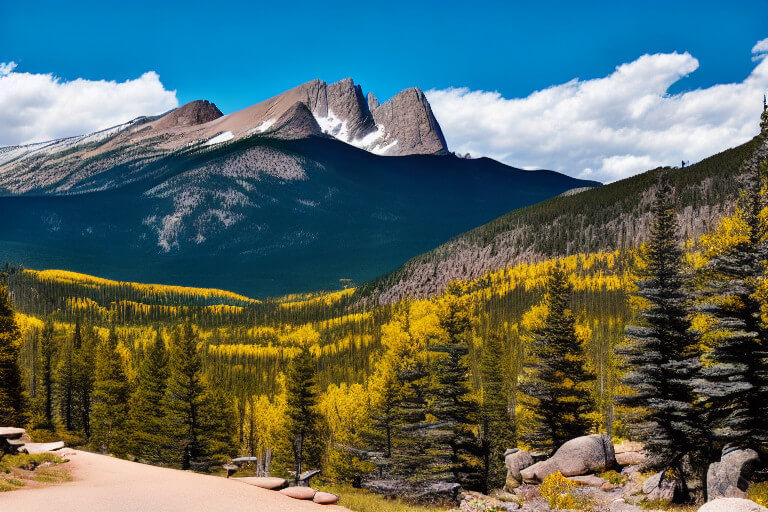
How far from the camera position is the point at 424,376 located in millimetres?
37406

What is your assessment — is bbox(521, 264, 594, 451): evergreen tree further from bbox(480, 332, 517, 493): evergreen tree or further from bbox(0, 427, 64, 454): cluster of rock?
bbox(0, 427, 64, 454): cluster of rock

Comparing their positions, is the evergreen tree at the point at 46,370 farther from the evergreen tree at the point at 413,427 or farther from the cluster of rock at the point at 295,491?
the cluster of rock at the point at 295,491

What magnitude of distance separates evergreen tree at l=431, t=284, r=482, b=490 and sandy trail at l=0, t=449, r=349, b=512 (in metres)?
18.8

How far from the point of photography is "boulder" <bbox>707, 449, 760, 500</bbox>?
22.5m

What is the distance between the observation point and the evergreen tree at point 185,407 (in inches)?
1668

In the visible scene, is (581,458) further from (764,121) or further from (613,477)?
(764,121)

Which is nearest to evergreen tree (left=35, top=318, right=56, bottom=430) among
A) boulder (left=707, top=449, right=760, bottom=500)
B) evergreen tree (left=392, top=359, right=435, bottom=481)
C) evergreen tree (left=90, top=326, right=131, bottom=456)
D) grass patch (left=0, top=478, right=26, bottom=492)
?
evergreen tree (left=90, top=326, right=131, bottom=456)

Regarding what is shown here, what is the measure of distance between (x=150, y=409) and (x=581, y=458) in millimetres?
34413

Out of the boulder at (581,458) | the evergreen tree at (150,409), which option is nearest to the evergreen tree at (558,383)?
the boulder at (581,458)

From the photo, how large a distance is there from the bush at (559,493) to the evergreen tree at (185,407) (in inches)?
1097

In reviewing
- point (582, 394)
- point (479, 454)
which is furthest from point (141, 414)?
point (582, 394)

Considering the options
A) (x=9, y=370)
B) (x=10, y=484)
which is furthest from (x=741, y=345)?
(x=9, y=370)

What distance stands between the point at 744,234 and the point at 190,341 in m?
39.1

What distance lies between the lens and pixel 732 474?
22.8 metres
